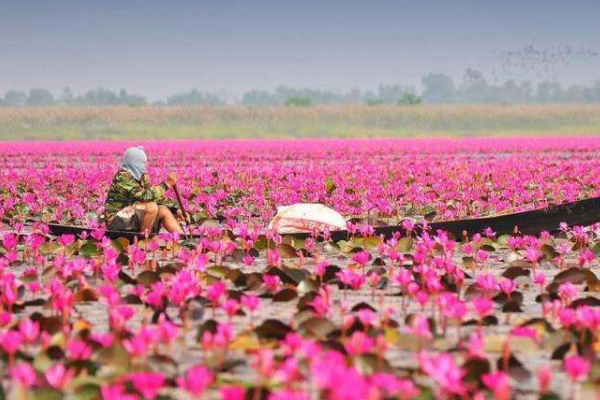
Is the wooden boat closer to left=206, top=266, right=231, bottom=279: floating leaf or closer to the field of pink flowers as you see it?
the field of pink flowers

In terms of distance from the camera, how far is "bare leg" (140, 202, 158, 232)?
10.1 meters

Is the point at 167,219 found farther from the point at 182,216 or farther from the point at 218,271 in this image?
the point at 218,271

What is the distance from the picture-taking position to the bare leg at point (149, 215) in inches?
397

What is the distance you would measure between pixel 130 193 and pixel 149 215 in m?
0.33

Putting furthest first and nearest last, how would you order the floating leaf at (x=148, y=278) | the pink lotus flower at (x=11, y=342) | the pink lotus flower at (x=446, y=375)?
the floating leaf at (x=148, y=278), the pink lotus flower at (x=11, y=342), the pink lotus flower at (x=446, y=375)

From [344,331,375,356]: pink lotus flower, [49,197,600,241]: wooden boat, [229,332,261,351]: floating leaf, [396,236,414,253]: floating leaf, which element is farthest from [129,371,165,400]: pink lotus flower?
[49,197,600,241]: wooden boat

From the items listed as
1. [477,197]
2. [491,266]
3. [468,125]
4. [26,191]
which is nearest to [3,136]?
[468,125]

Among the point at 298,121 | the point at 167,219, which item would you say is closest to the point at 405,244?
the point at 167,219

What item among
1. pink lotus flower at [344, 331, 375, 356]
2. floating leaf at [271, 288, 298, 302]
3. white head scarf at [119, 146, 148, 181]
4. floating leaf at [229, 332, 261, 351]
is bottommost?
floating leaf at [271, 288, 298, 302]

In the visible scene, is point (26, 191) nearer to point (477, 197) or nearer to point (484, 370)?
point (477, 197)

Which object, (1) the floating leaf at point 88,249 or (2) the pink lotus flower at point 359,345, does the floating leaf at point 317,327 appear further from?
(1) the floating leaf at point 88,249

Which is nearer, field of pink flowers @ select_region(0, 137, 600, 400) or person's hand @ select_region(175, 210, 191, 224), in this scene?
field of pink flowers @ select_region(0, 137, 600, 400)

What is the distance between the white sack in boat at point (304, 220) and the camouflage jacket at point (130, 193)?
3.88 ft

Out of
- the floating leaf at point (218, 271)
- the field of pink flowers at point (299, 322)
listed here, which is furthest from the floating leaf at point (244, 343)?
the floating leaf at point (218, 271)
